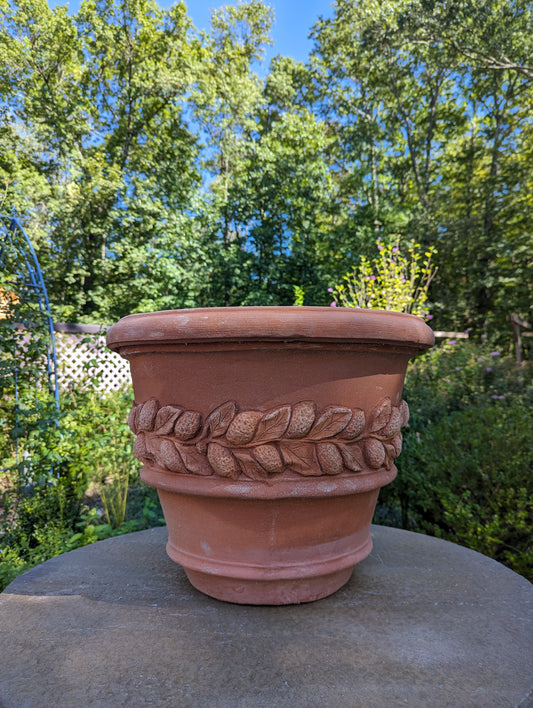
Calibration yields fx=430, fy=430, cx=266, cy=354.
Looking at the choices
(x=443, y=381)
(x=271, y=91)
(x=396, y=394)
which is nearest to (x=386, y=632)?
(x=396, y=394)

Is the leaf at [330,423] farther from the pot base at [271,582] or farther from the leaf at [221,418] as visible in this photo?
the pot base at [271,582]

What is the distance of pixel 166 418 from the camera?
1032 mm

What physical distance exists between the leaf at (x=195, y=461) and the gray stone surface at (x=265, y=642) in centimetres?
36

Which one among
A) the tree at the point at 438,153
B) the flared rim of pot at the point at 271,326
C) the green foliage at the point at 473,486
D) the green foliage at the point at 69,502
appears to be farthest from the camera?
the tree at the point at 438,153

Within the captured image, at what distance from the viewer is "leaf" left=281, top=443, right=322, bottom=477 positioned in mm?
972

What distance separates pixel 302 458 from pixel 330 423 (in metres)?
0.10

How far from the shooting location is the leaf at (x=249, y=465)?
0.96m

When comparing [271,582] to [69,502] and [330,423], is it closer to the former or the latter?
[330,423]

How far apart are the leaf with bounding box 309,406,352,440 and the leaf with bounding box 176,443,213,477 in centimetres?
25

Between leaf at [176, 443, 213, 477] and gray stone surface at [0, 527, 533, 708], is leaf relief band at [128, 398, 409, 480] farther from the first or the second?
gray stone surface at [0, 527, 533, 708]

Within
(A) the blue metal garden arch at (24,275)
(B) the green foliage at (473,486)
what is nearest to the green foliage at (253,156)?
(A) the blue metal garden arch at (24,275)

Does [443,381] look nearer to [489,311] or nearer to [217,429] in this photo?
[217,429]

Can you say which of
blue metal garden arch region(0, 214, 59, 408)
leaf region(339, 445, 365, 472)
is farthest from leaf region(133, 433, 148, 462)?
blue metal garden arch region(0, 214, 59, 408)

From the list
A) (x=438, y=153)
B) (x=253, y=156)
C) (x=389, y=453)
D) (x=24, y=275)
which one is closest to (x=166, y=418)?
(x=389, y=453)
